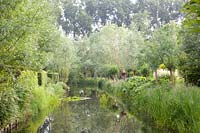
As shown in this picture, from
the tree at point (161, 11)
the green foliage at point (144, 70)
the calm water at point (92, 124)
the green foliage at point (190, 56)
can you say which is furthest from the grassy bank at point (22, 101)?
the tree at point (161, 11)

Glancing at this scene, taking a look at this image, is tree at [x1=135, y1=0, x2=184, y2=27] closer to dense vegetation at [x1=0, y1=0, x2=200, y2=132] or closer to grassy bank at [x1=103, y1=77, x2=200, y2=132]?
dense vegetation at [x1=0, y1=0, x2=200, y2=132]

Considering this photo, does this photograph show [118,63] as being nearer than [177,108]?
No

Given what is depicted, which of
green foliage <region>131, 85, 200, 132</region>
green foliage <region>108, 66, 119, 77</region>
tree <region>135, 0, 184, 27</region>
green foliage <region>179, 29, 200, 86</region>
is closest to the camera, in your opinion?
green foliage <region>131, 85, 200, 132</region>

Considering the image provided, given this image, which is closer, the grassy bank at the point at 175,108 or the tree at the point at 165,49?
the grassy bank at the point at 175,108

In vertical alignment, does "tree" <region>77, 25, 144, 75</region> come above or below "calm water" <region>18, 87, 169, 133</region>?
above

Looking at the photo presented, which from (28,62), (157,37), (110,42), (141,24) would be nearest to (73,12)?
(141,24)

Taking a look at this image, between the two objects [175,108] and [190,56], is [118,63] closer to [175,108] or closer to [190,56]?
[190,56]

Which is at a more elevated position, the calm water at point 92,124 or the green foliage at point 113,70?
the green foliage at point 113,70

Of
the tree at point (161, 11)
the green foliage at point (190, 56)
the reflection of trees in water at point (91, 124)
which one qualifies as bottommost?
the reflection of trees in water at point (91, 124)

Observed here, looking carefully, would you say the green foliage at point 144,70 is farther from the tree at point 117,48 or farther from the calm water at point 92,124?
the calm water at point 92,124

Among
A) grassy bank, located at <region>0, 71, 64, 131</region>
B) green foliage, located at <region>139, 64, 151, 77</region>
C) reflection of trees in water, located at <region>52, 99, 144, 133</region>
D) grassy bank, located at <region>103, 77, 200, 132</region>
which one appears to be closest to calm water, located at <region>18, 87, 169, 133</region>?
reflection of trees in water, located at <region>52, 99, 144, 133</region>

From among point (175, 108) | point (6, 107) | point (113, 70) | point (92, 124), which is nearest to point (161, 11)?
point (113, 70)

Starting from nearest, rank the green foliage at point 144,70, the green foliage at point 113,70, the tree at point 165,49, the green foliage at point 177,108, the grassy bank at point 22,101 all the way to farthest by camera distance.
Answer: the green foliage at point 177,108, the grassy bank at point 22,101, the tree at point 165,49, the green foliage at point 144,70, the green foliage at point 113,70

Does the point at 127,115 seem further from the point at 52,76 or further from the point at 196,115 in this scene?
the point at 52,76
